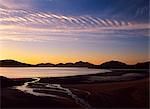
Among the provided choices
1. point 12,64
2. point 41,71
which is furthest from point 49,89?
point 12,64

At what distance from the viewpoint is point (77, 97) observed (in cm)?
420

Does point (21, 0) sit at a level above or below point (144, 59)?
above

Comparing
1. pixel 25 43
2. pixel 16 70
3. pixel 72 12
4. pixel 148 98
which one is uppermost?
pixel 72 12

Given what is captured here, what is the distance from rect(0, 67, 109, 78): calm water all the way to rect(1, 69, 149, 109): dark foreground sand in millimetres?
69

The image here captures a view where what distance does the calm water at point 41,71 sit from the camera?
4203 millimetres

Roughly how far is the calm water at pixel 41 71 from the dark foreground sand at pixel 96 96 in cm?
7

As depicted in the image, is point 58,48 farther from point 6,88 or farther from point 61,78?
point 6,88

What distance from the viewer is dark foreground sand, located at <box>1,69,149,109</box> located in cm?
414

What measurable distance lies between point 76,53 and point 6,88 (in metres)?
0.82

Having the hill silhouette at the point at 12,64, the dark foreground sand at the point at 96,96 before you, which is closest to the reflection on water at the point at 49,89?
the dark foreground sand at the point at 96,96

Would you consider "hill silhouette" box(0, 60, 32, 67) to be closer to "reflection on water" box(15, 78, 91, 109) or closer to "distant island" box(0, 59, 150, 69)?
"distant island" box(0, 59, 150, 69)

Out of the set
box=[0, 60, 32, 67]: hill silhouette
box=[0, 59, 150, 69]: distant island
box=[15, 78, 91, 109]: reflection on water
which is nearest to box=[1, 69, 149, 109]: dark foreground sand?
box=[15, 78, 91, 109]: reflection on water

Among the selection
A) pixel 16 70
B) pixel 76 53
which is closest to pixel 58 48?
pixel 76 53

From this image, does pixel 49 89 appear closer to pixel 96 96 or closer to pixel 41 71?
pixel 41 71
